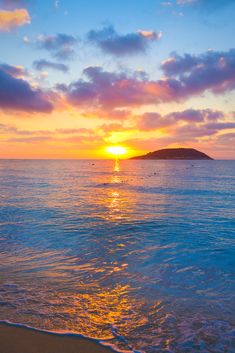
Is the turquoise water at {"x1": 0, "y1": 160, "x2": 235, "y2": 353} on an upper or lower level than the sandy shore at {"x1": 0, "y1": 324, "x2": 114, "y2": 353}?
lower

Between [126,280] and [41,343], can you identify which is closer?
[41,343]

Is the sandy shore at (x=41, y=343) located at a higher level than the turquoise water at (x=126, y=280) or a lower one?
higher

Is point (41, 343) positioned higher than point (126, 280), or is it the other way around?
point (41, 343)

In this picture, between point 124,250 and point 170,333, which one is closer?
point 170,333

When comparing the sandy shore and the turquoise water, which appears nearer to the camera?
the sandy shore

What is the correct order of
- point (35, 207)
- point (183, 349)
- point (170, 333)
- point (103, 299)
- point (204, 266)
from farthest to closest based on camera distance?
point (35, 207)
point (204, 266)
point (103, 299)
point (170, 333)
point (183, 349)

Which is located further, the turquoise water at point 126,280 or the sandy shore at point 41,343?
the turquoise water at point 126,280

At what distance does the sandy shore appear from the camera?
17.4 ft

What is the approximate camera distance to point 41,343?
5523mm

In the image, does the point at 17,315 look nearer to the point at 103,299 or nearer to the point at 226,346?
the point at 103,299

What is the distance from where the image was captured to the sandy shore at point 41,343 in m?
5.32

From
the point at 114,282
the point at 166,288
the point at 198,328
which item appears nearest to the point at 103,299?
the point at 114,282

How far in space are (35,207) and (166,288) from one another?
2019cm

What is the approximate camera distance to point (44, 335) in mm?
5840
